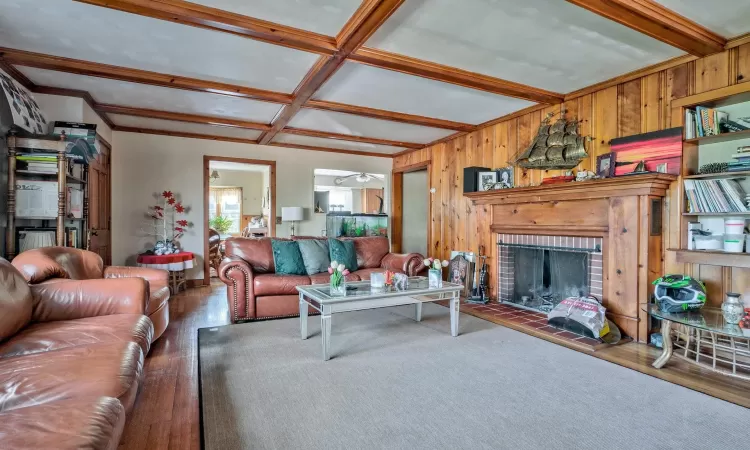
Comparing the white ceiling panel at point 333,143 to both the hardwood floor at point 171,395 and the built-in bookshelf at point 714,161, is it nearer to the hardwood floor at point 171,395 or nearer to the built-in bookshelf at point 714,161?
the hardwood floor at point 171,395

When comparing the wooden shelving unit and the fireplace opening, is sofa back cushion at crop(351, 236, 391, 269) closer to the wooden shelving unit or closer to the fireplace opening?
the fireplace opening

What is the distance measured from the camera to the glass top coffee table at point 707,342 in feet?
7.64

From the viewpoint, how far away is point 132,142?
5426 mm

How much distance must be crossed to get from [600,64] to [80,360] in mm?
4065

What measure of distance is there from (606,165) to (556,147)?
53cm

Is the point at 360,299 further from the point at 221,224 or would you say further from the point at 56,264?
the point at 221,224

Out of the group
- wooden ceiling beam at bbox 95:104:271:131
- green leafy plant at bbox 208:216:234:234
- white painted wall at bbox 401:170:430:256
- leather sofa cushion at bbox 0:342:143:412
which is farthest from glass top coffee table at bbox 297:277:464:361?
green leafy plant at bbox 208:216:234:234

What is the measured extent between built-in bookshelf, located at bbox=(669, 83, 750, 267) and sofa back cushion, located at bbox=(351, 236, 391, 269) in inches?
122

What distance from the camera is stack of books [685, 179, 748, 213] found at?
272 centimetres

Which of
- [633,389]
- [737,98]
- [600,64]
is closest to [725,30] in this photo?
[737,98]

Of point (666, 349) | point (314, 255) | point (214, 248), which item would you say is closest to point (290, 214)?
point (214, 248)

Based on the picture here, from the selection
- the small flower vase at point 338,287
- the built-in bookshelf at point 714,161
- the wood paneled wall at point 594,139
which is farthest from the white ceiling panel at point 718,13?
the small flower vase at point 338,287

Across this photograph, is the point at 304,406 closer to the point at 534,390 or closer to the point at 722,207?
the point at 534,390

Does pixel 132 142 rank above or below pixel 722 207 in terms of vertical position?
above
